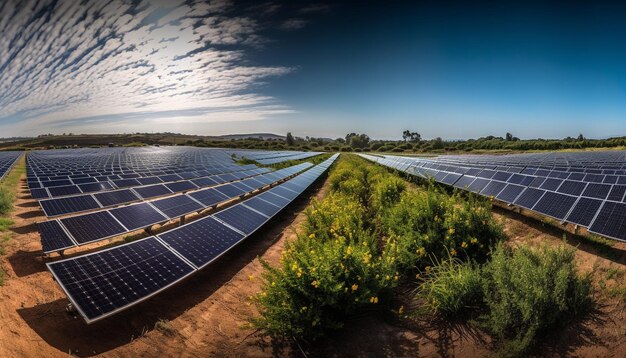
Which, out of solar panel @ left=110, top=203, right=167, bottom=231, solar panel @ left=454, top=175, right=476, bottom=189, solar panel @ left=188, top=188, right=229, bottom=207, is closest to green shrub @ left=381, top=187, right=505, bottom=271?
solar panel @ left=110, top=203, right=167, bottom=231

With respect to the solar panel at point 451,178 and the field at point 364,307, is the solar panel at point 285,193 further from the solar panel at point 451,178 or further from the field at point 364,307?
the solar panel at point 451,178

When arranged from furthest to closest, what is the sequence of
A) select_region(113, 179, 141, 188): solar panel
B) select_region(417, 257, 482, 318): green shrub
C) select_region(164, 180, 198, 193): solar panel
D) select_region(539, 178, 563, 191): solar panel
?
select_region(113, 179, 141, 188): solar panel → select_region(164, 180, 198, 193): solar panel → select_region(539, 178, 563, 191): solar panel → select_region(417, 257, 482, 318): green shrub

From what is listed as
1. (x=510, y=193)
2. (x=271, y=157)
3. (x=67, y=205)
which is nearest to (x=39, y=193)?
(x=67, y=205)

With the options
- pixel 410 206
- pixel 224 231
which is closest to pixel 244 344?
pixel 224 231

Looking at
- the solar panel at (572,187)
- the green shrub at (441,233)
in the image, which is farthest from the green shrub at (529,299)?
the solar panel at (572,187)

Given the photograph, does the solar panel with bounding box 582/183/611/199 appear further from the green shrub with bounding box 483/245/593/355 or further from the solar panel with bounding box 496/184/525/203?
the green shrub with bounding box 483/245/593/355

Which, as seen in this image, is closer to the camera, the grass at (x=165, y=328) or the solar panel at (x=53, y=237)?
the grass at (x=165, y=328)

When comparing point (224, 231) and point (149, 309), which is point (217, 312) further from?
point (224, 231)
